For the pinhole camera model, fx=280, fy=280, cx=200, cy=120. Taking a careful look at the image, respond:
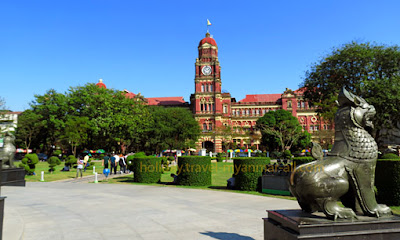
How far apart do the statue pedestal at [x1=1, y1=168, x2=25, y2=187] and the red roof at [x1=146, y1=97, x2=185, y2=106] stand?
54224 mm

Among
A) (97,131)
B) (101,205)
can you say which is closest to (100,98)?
(97,131)

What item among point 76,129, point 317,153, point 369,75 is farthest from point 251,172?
point 76,129

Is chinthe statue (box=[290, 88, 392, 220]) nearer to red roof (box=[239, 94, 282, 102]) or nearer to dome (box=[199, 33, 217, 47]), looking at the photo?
dome (box=[199, 33, 217, 47])

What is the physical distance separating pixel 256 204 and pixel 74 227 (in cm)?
534

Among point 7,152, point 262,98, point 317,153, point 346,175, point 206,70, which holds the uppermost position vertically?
point 206,70

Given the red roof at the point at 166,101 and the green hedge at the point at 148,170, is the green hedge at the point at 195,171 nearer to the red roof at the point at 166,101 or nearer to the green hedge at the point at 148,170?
the green hedge at the point at 148,170

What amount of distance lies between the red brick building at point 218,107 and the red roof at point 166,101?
3.49 meters

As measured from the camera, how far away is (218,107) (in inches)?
2331

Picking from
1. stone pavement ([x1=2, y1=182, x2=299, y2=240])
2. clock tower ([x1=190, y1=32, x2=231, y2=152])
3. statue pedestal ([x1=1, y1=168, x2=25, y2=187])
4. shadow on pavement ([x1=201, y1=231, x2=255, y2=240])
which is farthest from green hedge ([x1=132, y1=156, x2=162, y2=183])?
clock tower ([x1=190, y1=32, x2=231, y2=152])

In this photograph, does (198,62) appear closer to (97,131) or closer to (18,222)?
(97,131)

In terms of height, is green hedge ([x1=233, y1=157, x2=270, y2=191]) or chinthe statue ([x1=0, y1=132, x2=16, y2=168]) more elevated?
chinthe statue ([x1=0, y1=132, x2=16, y2=168])

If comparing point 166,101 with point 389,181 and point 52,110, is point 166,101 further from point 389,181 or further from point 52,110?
point 389,181

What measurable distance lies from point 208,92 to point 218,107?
386 centimetres

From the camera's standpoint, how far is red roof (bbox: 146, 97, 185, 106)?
69162 millimetres
